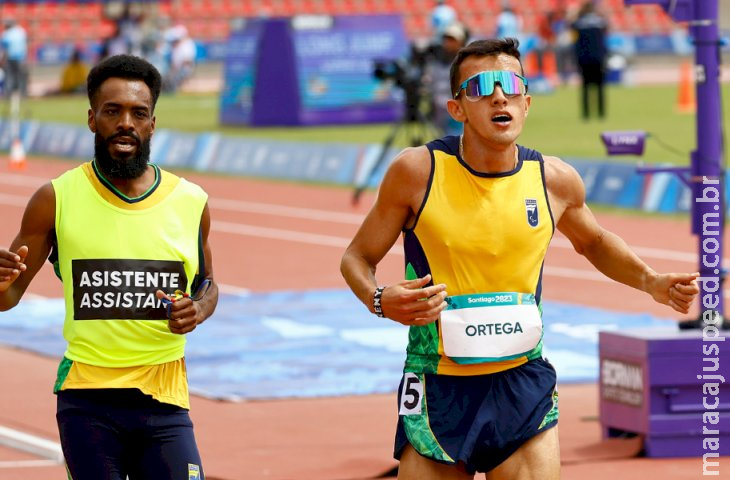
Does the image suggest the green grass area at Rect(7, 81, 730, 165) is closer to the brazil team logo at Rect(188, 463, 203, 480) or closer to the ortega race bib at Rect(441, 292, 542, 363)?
the ortega race bib at Rect(441, 292, 542, 363)

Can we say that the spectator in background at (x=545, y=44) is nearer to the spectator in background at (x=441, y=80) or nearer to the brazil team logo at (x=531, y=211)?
the spectator in background at (x=441, y=80)

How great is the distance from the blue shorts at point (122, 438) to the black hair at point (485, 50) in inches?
59.7

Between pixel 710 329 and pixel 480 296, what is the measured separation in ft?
11.8

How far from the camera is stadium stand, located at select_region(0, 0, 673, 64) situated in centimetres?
6041

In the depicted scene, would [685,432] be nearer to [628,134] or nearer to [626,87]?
[628,134]

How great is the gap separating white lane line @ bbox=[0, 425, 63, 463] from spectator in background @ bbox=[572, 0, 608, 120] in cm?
2385

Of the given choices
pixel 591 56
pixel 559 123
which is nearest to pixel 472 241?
pixel 591 56

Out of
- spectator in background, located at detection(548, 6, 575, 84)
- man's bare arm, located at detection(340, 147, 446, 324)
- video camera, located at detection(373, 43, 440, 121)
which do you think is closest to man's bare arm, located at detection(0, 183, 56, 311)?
man's bare arm, located at detection(340, 147, 446, 324)

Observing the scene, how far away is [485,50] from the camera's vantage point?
5914mm

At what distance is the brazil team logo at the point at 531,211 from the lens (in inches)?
229

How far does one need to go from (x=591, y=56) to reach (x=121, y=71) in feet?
89.2

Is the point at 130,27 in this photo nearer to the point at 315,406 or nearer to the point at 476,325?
the point at 315,406

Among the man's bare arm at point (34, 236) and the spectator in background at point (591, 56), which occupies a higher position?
the spectator in background at point (591, 56)

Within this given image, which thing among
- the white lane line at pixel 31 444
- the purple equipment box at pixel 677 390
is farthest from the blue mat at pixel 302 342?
the purple equipment box at pixel 677 390
